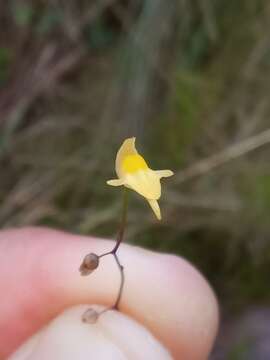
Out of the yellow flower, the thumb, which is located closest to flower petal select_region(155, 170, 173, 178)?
the yellow flower

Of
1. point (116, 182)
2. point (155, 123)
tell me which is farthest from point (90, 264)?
point (155, 123)

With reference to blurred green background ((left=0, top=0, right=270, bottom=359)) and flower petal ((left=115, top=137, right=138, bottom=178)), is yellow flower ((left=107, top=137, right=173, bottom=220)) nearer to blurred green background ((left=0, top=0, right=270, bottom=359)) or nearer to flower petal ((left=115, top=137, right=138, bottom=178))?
flower petal ((left=115, top=137, right=138, bottom=178))

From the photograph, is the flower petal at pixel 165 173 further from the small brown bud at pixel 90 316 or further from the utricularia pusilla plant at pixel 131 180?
the small brown bud at pixel 90 316

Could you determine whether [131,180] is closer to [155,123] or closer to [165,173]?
[165,173]

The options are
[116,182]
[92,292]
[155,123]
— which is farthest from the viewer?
[155,123]

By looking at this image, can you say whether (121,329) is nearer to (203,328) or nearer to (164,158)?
(203,328)

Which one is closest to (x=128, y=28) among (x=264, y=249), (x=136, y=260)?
(x=264, y=249)

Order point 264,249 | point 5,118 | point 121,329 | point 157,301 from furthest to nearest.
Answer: point 5,118
point 264,249
point 157,301
point 121,329

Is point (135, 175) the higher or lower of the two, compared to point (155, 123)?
lower
